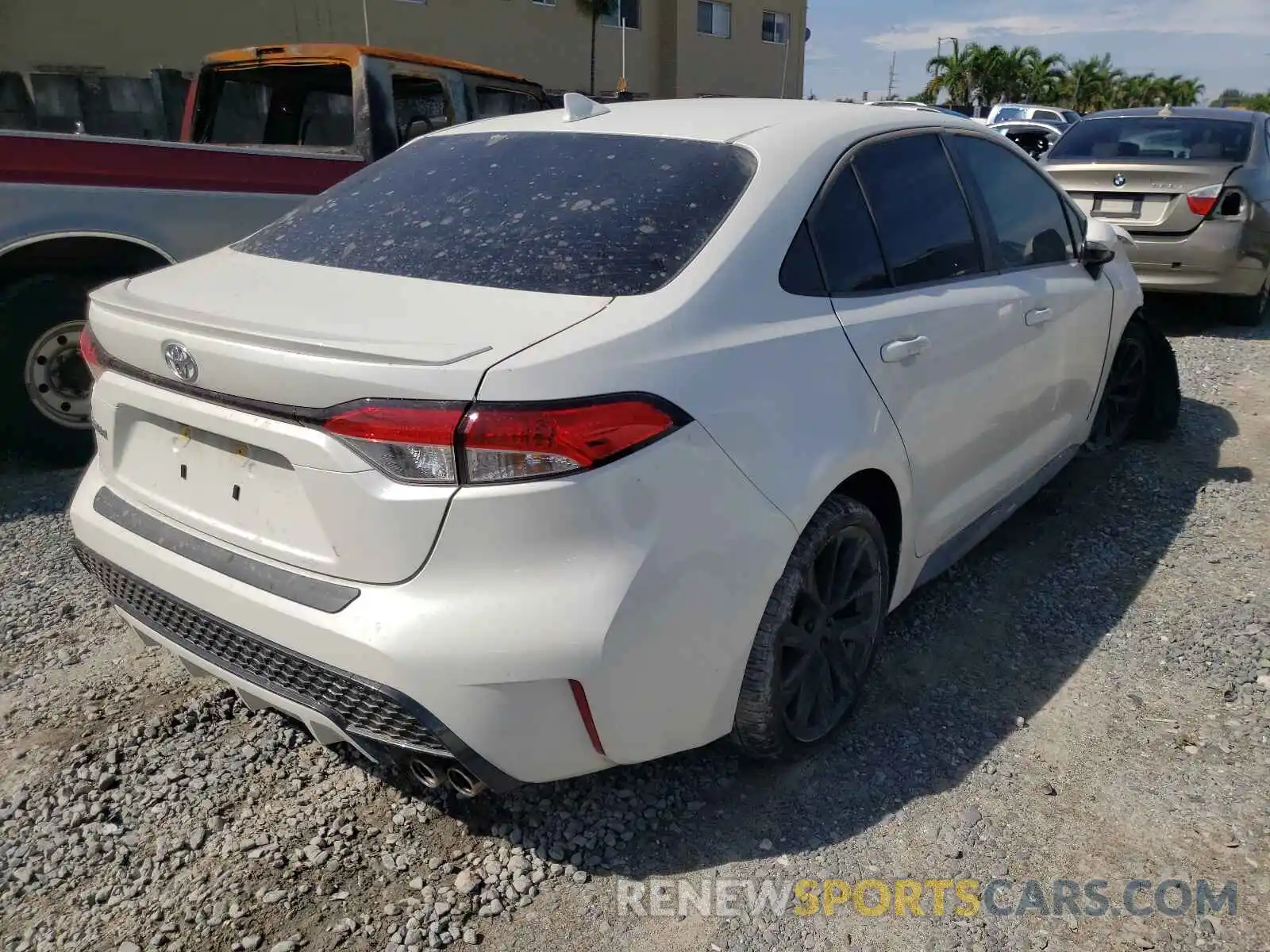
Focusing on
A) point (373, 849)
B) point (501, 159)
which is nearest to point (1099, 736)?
point (373, 849)

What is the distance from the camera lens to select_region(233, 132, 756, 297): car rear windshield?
2.24 meters

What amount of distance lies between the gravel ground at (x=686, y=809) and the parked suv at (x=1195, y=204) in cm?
452

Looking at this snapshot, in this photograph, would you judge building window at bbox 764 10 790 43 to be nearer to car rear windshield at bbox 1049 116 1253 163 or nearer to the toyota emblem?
car rear windshield at bbox 1049 116 1253 163

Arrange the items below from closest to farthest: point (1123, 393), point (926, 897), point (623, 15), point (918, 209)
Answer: point (926, 897)
point (918, 209)
point (1123, 393)
point (623, 15)

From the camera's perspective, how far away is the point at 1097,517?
13.8 ft

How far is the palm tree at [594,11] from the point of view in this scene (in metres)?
24.7

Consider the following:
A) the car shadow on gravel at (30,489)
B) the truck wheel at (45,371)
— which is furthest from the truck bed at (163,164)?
the car shadow on gravel at (30,489)

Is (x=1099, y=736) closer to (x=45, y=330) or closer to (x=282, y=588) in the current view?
(x=282, y=588)

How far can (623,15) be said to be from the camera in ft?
87.5

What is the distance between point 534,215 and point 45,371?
121 inches

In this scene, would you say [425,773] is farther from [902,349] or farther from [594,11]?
[594,11]

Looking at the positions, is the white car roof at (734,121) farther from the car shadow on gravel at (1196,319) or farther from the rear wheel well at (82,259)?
the car shadow on gravel at (1196,319)

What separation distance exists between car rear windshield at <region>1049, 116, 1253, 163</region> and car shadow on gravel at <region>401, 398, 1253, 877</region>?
440 centimetres

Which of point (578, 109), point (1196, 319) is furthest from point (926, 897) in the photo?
point (1196, 319)
